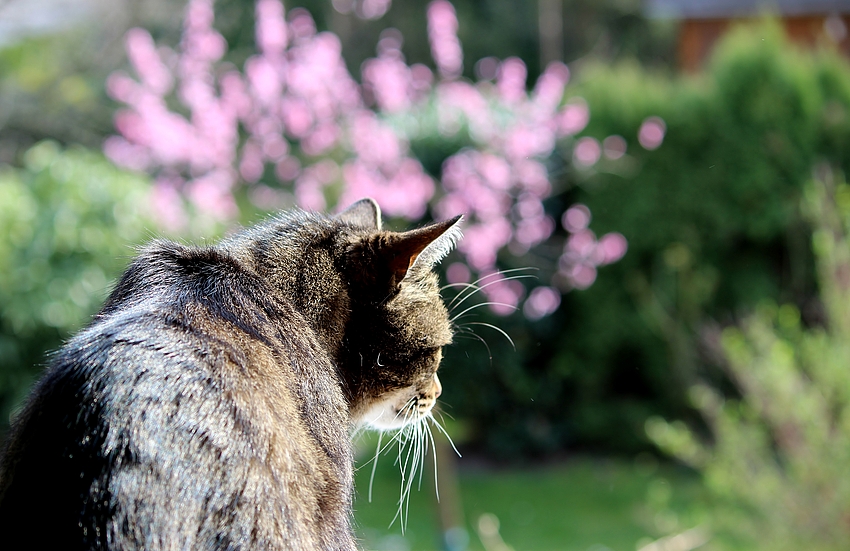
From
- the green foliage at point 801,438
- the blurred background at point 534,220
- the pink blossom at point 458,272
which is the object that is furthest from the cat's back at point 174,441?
the pink blossom at point 458,272

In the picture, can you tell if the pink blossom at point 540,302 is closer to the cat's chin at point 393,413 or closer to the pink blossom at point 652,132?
the pink blossom at point 652,132

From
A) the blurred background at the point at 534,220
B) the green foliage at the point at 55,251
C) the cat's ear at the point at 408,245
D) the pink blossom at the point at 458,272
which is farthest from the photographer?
the pink blossom at the point at 458,272

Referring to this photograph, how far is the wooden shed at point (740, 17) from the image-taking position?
36.9 feet

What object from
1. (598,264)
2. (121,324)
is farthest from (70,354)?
(598,264)

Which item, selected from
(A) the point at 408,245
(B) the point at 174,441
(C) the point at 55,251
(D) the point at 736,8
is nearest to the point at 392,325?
(A) the point at 408,245

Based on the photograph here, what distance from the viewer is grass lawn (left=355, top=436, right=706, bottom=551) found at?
595 centimetres

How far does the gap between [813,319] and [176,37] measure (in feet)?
28.3

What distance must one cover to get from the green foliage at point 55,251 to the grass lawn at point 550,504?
2194 mm

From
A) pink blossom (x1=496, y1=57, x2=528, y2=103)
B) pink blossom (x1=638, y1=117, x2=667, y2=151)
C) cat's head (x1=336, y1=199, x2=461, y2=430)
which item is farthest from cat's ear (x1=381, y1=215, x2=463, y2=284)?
pink blossom (x1=638, y1=117, x2=667, y2=151)

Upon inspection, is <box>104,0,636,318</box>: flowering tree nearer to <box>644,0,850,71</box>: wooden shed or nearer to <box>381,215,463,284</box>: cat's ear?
<box>381,215,463,284</box>: cat's ear

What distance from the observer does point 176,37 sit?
37.4 ft

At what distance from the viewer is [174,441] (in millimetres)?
1158

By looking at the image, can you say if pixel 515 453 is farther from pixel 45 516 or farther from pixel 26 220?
pixel 45 516

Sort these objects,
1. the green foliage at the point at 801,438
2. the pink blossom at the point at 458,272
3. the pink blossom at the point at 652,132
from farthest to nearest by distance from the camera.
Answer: the pink blossom at the point at 652,132 → the pink blossom at the point at 458,272 → the green foliage at the point at 801,438
